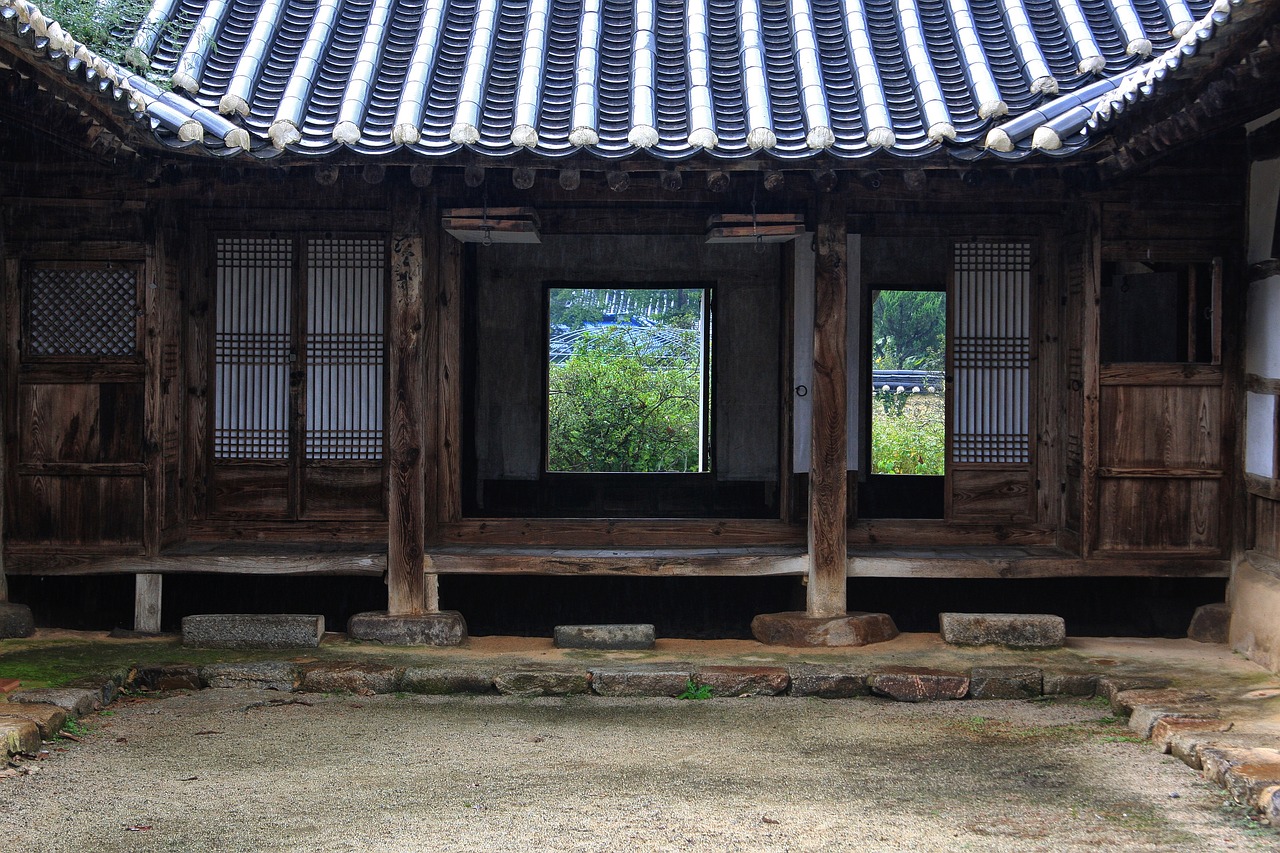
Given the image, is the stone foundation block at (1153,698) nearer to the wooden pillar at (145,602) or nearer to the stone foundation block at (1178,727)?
the stone foundation block at (1178,727)

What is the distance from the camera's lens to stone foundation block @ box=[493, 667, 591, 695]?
25.8 ft

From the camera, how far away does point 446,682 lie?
311 inches

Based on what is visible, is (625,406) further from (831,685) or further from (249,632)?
(831,685)

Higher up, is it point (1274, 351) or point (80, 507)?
point (1274, 351)

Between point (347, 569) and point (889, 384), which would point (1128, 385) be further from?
point (889, 384)

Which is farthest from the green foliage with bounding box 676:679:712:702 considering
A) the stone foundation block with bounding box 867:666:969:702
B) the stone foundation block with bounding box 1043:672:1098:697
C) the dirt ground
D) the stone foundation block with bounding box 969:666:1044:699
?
the stone foundation block with bounding box 1043:672:1098:697

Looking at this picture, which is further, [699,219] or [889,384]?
[889,384]

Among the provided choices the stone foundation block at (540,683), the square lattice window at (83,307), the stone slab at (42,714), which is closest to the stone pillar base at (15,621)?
the square lattice window at (83,307)

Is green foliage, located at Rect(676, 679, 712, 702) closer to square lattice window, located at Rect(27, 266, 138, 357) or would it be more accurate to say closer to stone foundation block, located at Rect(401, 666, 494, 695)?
stone foundation block, located at Rect(401, 666, 494, 695)

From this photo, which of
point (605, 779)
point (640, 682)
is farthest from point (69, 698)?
point (640, 682)

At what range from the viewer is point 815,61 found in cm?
888

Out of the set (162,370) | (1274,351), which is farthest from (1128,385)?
(162,370)

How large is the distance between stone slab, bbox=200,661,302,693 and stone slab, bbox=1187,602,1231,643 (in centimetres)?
610

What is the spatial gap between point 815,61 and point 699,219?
1376mm
